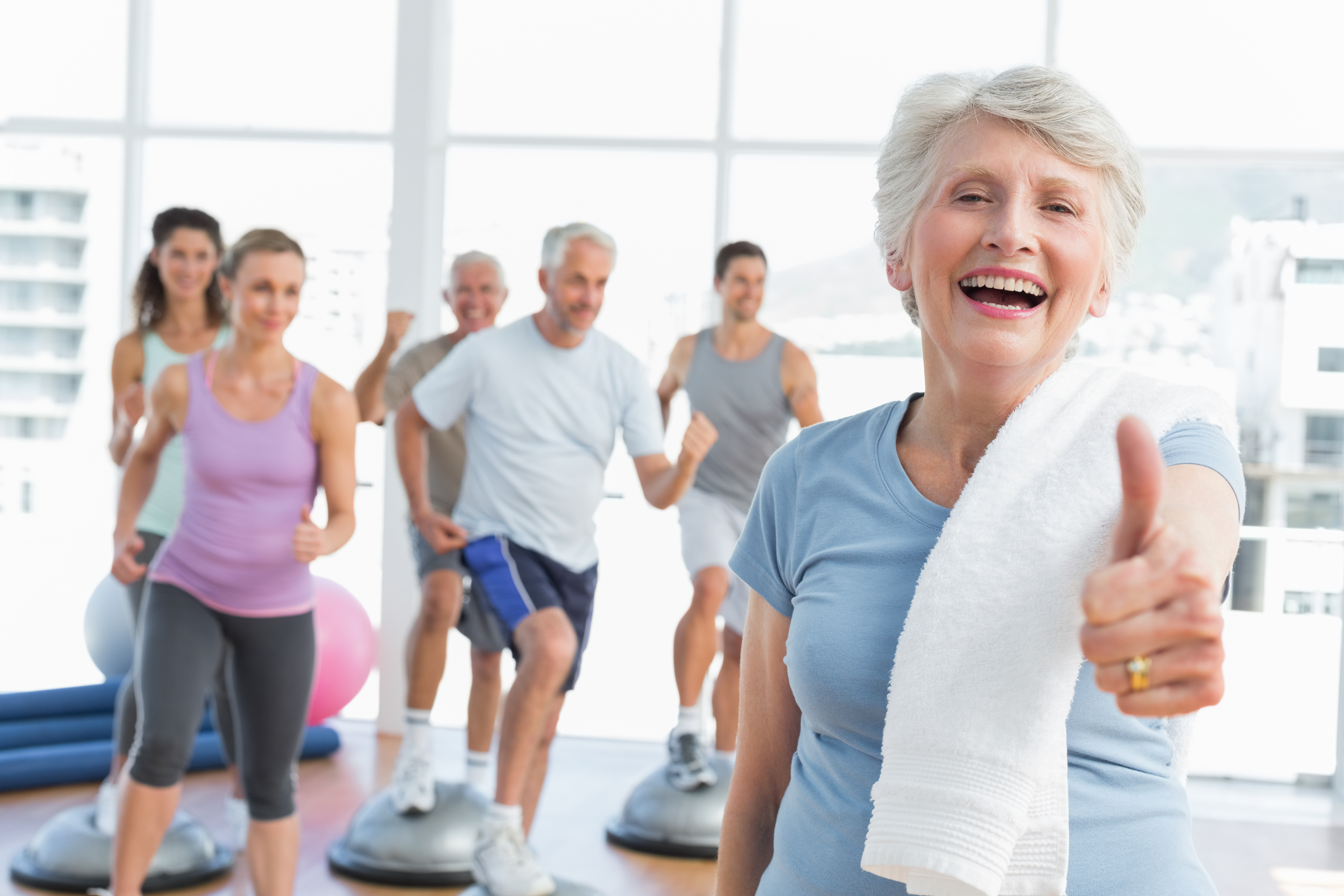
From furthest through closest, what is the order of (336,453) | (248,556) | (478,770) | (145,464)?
(478,770) < (145,464) < (336,453) < (248,556)

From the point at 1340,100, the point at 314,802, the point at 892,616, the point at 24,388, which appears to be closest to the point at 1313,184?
the point at 1340,100

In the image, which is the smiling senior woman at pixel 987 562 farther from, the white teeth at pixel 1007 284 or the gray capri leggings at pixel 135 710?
the gray capri leggings at pixel 135 710

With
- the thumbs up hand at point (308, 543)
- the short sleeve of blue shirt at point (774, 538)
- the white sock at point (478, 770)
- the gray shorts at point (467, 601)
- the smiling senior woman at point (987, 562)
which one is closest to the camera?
the smiling senior woman at point (987, 562)

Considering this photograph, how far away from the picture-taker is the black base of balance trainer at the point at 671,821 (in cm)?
391

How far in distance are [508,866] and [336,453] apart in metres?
1.13

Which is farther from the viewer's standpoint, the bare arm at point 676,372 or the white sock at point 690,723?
the bare arm at point 676,372

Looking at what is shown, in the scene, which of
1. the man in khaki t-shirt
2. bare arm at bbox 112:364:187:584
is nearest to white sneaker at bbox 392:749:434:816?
the man in khaki t-shirt

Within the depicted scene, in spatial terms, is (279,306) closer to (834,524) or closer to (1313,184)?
(834,524)

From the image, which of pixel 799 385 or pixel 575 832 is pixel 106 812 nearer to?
pixel 575 832

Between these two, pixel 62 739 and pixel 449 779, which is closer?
pixel 62 739

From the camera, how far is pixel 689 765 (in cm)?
415

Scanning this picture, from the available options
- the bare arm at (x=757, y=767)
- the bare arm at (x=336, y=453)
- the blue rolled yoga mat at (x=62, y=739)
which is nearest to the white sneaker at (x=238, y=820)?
the blue rolled yoga mat at (x=62, y=739)

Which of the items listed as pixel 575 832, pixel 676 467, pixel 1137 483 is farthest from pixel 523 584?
pixel 1137 483

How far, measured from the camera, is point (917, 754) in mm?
973
